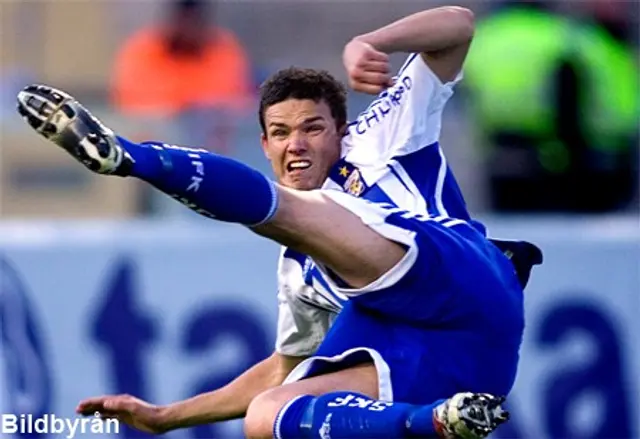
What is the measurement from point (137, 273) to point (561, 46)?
2.53 meters

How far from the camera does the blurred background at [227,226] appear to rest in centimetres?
884

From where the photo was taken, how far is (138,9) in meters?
10.9

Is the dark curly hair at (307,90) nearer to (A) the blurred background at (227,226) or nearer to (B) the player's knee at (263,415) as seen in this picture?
(B) the player's knee at (263,415)

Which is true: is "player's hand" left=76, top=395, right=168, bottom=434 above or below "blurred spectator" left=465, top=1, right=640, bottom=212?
below

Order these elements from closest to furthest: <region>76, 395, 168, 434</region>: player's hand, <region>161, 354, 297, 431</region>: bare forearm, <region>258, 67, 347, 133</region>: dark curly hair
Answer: <region>258, 67, 347, 133</region>: dark curly hair → <region>76, 395, 168, 434</region>: player's hand → <region>161, 354, 297, 431</region>: bare forearm

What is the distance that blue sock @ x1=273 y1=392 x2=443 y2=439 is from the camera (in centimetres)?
555

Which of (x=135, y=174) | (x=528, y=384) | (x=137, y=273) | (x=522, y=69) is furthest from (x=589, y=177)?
(x=135, y=174)

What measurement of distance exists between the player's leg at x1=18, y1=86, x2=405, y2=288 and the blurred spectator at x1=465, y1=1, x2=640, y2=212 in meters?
4.04

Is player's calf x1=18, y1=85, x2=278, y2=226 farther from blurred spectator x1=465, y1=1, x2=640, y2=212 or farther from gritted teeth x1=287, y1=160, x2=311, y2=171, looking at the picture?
blurred spectator x1=465, y1=1, x2=640, y2=212

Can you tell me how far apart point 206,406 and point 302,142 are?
1.00 meters

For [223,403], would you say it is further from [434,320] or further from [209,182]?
[209,182]

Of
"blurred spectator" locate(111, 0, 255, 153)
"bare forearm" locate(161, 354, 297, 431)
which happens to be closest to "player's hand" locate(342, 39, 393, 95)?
"bare forearm" locate(161, 354, 297, 431)

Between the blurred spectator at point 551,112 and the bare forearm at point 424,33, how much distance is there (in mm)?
3531

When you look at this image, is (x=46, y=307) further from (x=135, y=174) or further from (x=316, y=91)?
(x=135, y=174)
